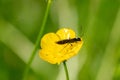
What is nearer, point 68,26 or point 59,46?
point 59,46

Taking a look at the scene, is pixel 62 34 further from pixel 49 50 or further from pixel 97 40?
pixel 97 40

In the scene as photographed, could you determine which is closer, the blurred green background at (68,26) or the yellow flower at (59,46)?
the yellow flower at (59,46)

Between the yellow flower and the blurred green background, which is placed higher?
the yellow flower

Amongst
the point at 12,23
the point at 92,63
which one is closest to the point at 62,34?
the point at 92,63

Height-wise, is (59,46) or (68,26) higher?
(59,46)

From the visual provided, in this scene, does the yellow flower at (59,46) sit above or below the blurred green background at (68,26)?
above
